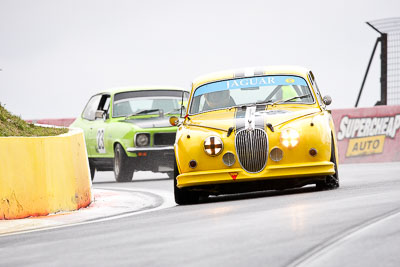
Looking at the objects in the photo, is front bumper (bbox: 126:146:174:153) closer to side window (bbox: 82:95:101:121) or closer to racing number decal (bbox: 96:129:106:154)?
racing number decal (bbox: 96:129:106:154)

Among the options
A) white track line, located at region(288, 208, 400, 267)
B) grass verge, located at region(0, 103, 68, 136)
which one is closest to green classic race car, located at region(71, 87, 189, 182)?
grass verge, located at region(0, 103, 68, 136)

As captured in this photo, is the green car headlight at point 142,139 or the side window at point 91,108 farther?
the side window at point 91,108

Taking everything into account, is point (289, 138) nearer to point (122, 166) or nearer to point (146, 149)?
point (146, 149)

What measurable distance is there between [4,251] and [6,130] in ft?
15.7

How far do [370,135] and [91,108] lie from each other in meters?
6.84

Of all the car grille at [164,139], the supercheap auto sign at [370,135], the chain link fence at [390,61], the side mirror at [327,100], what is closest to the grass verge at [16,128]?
the car grille at [164,139]

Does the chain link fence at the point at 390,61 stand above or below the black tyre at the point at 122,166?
above

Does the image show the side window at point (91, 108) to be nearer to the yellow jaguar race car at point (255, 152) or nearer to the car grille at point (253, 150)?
the yellow jaguar race car at point (255, 152)

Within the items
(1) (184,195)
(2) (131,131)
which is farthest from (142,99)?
(1) (184,195)

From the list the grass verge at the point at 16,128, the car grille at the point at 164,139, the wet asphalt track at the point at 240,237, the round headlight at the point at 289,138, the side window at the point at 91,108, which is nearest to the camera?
the wet asphalt track at the point at 240,237

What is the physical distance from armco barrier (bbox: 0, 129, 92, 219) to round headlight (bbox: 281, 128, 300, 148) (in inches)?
97.3

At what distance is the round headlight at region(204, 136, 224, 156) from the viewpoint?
939 centimetres

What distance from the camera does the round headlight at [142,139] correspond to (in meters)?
16.1

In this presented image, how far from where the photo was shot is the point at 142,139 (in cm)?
1616
